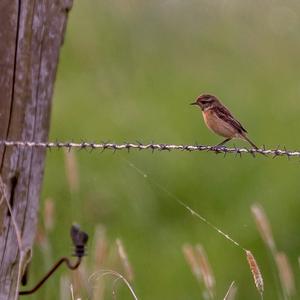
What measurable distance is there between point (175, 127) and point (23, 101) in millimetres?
5777

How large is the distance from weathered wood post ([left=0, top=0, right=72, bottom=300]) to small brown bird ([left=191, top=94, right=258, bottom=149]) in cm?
190

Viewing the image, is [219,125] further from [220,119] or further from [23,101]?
[23,101]

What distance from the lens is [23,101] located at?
4766mm

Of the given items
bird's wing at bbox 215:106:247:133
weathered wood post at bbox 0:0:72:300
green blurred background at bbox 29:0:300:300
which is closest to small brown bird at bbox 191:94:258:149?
bird's wing at bbox 215:106:247:133

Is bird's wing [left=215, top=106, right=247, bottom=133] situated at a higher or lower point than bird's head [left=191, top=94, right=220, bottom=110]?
lower

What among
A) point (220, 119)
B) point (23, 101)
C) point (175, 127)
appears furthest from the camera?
point (175, 127)

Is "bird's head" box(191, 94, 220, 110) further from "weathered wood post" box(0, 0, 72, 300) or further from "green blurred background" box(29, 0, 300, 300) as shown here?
"weathered wood post" box(0, 0, 72, 300)

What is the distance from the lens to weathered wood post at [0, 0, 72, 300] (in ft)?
15.5

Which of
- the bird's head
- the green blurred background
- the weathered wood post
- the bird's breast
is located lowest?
the weathered wood post

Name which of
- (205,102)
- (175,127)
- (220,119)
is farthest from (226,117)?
(175,127)

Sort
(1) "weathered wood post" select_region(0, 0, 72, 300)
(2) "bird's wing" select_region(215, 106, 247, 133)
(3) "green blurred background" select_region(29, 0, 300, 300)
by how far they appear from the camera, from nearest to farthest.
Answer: (1) "weathered wood post" select_region(0, 0, 72, 300)
(2) "bird's wing" select_region(215, 106, 247, 133)
(3) "green blurred background" select_region(29, 0, 300, 300)

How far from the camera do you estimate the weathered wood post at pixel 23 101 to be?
4.71 metres

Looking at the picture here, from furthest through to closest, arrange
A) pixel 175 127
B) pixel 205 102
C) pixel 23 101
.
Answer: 1. pixel 175 127
2. pixel 205 102
3. pixel 23 101

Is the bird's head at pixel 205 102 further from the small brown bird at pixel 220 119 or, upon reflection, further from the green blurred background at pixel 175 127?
the green blurred background at pixel 175 127
